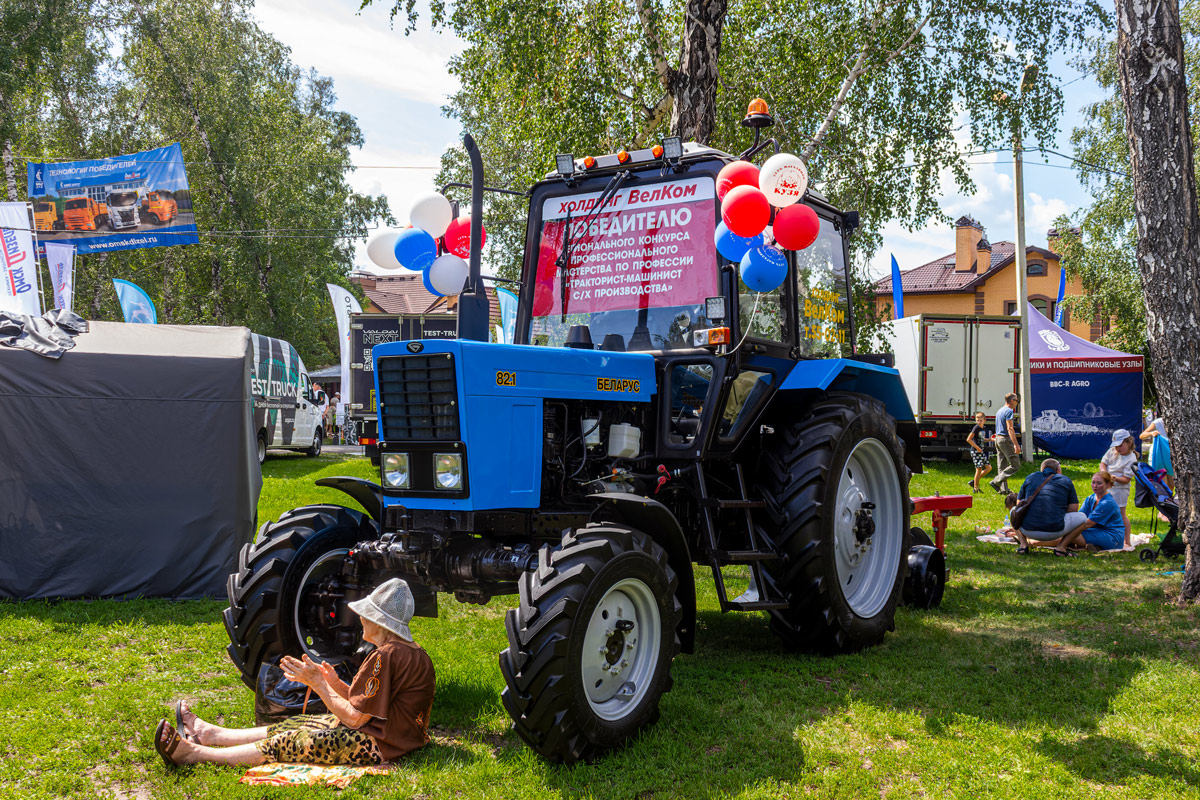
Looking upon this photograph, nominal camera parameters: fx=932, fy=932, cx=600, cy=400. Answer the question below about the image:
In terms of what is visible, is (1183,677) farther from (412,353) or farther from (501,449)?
(412,353)

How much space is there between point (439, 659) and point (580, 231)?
2.57m

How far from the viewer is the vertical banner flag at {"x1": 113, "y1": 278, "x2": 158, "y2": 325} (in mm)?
17531

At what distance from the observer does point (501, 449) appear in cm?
411

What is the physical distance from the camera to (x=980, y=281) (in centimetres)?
3944

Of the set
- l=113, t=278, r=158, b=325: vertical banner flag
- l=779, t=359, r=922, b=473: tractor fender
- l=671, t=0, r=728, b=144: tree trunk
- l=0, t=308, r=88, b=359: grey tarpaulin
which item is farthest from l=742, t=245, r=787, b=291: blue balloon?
l=113, t=278, r=158, b=325: vertical banner flag

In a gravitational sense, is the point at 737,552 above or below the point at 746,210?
below

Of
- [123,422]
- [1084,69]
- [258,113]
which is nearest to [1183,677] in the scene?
[123,422]

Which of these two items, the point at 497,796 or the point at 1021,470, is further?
the point at 1021,470

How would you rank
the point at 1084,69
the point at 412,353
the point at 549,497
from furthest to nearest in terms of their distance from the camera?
the point at 1084,69
the point at 549,497
the point at 412,353

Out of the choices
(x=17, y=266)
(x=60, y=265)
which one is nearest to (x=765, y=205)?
(x=17, y=266)

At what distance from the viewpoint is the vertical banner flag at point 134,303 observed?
17.5 metres

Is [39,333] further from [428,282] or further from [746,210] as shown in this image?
[746,210]

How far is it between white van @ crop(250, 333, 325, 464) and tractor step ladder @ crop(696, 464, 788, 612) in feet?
41.1

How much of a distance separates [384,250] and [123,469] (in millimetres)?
2869
